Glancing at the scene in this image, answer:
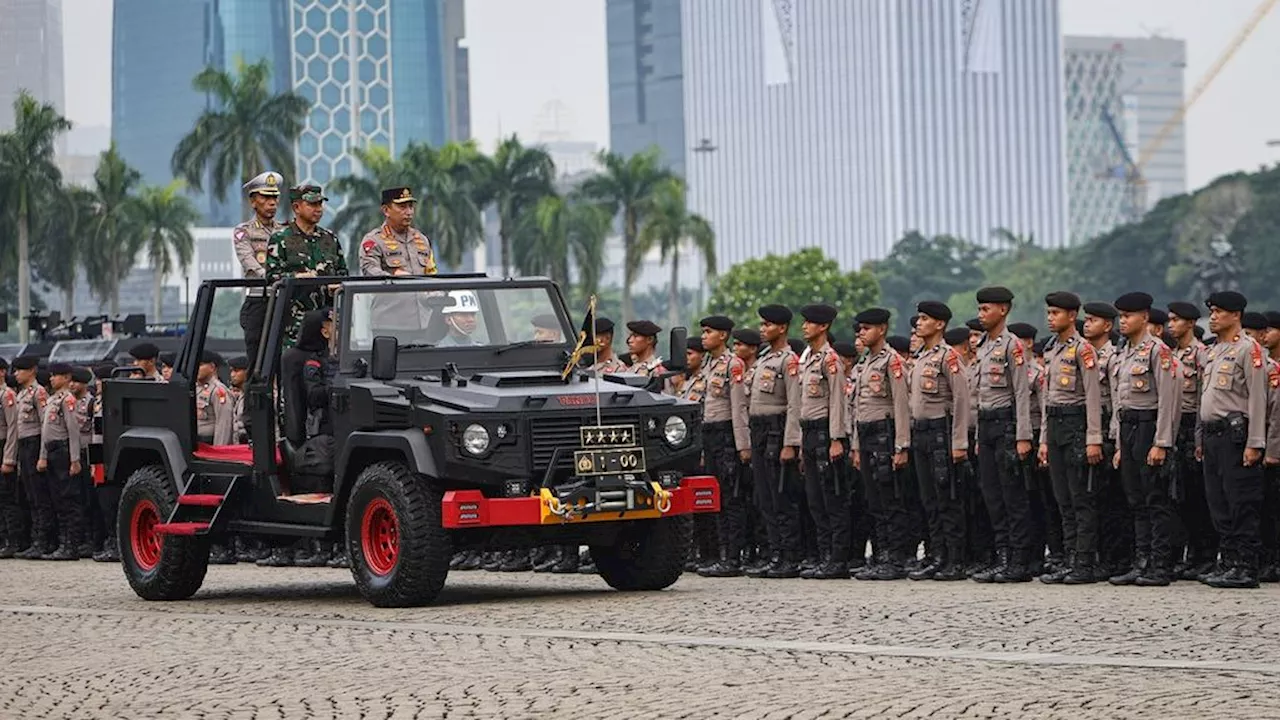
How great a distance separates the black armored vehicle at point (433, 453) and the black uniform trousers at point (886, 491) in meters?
2.43

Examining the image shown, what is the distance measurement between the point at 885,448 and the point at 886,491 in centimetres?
31

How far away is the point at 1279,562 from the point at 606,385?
4545 mm

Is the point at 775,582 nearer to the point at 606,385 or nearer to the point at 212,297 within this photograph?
the point at 606,385

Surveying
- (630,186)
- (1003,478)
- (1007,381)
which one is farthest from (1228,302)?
(630,186)

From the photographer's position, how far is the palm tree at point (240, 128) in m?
80.8

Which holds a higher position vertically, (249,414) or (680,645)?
(249,414)

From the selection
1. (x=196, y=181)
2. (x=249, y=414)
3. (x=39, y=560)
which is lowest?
(x=39, y=560)

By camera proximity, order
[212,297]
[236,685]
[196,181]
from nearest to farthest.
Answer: [236,685] → [212,297] → [196,181]

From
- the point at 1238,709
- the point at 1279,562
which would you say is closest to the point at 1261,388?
the point at 1279,562

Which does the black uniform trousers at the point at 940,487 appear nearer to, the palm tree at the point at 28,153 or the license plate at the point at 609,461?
the license plate at the point at 609,461

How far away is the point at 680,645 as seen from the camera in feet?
39.4

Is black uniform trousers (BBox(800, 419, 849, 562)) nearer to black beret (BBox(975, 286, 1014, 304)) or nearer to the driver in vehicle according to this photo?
black beret (BBox(975, 286, 1014, 304))

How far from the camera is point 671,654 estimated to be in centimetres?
1162

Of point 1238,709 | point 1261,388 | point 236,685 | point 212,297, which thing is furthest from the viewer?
point 212,297
